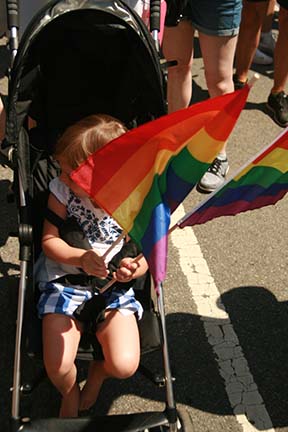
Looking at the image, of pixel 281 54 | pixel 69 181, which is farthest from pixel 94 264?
pixel 281 54

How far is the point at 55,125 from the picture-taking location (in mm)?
3076

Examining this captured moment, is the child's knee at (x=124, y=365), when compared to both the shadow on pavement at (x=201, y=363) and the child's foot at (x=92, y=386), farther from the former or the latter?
the shadow on pavement at (x=201, y=363)

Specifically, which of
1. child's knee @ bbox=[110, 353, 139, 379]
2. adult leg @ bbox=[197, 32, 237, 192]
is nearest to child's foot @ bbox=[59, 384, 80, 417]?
child's knee @ bbox=[110, 353, 139, 379]

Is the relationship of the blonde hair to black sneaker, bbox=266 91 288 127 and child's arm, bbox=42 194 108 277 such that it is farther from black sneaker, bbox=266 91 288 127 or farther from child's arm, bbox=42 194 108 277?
black sneaker, bbox=266 91 288 127

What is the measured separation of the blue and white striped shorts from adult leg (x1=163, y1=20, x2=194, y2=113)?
6.67 feet

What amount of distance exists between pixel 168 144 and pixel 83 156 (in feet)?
1.78

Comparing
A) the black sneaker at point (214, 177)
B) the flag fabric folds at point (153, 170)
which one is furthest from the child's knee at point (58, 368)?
the black sneaker at point (214, 177)

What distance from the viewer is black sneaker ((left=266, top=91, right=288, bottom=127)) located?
5.27 metres

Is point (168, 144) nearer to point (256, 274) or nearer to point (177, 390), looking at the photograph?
point (177, 390)

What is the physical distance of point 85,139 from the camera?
8.43 ft

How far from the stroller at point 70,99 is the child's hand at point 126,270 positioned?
0.22m

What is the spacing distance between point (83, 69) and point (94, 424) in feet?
5.14

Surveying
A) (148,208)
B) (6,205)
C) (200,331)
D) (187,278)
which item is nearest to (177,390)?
(200,331)

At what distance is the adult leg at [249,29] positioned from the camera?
5109mm
